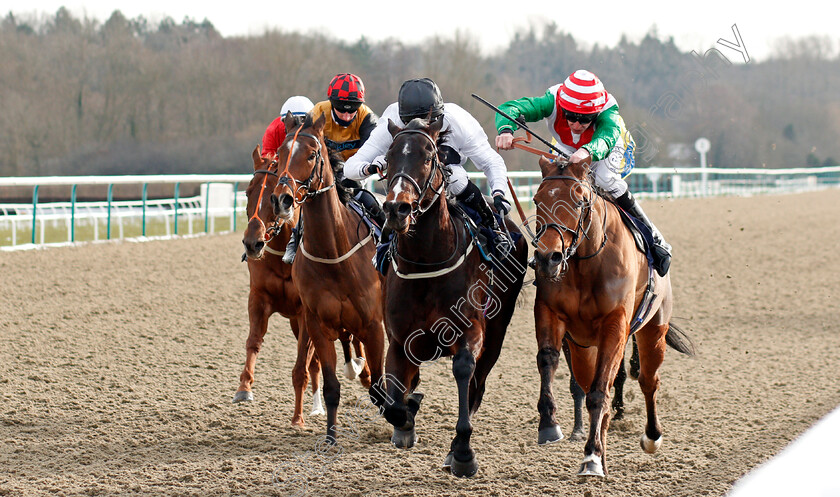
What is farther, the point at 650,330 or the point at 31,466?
the point at 650,330

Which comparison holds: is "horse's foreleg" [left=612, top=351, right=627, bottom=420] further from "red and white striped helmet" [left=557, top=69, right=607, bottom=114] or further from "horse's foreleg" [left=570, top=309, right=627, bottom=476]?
"red and white striped helmet" [left=557, top=69, right=607, bottom=114]

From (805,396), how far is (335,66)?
26222 mm

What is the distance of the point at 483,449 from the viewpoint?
4.61m

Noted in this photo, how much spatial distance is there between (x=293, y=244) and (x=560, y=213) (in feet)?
6.75

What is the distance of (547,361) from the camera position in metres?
3.85

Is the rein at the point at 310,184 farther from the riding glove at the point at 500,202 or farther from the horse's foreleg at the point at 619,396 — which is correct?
the horse's foreleg at the point at 619,396

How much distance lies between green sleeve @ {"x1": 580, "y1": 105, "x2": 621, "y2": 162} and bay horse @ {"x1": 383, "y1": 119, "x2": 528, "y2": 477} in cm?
70

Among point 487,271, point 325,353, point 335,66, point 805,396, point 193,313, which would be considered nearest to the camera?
point 487,271

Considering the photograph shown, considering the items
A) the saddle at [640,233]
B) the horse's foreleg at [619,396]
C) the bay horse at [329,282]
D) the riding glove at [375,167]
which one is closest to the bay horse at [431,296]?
the riding glove at [375,167]

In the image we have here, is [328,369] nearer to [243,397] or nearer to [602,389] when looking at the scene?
[243,397]

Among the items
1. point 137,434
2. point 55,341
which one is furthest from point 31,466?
point 55,341

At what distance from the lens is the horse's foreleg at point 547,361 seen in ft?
12.7

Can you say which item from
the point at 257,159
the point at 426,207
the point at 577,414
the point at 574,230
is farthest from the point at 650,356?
the point at 257,159

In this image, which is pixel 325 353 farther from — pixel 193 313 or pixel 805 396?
pixel 193 313
